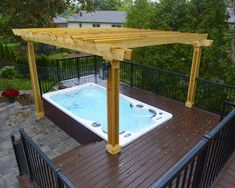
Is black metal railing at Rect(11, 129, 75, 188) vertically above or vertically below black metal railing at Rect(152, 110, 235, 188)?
below

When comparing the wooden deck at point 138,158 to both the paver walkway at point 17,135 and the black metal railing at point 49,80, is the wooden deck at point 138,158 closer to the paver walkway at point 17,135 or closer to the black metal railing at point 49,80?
the paver walkway at point 17,135

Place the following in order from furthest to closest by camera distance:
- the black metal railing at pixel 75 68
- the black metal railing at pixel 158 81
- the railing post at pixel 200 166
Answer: the black metal railing at pixel 75 68
the black metal railing at pixel 158 81
the railing post at pixel 200 166

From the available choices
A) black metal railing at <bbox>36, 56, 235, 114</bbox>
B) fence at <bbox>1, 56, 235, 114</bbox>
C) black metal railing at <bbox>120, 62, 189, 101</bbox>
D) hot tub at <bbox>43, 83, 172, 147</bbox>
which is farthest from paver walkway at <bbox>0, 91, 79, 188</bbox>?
black metal railing at <bbox>120, 62, 189, 101</bbox>

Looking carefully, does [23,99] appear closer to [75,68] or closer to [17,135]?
[75,68]

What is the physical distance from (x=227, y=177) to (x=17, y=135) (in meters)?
Answer: 5.13

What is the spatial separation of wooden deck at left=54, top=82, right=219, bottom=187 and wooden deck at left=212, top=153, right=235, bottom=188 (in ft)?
3.06

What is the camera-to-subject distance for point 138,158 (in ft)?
12.1

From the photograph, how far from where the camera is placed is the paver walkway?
13.6 feet

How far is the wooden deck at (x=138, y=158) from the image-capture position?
10.5 ft

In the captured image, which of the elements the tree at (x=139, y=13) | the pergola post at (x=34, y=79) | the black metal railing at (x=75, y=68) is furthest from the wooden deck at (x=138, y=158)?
the tree at (x=139, y=13)

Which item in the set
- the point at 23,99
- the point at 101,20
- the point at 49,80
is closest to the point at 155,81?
the point at 49,80

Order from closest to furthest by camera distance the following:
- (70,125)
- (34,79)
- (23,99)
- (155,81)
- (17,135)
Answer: (70,125)
(17,135)
(34,79)
(155,81)
(23,99)

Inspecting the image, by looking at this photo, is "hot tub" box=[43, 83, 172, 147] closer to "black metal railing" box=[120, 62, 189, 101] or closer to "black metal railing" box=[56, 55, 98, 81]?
"black metal railing" box=[120, 62, 189, 101]

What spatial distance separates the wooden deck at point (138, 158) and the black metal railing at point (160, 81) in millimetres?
1328
